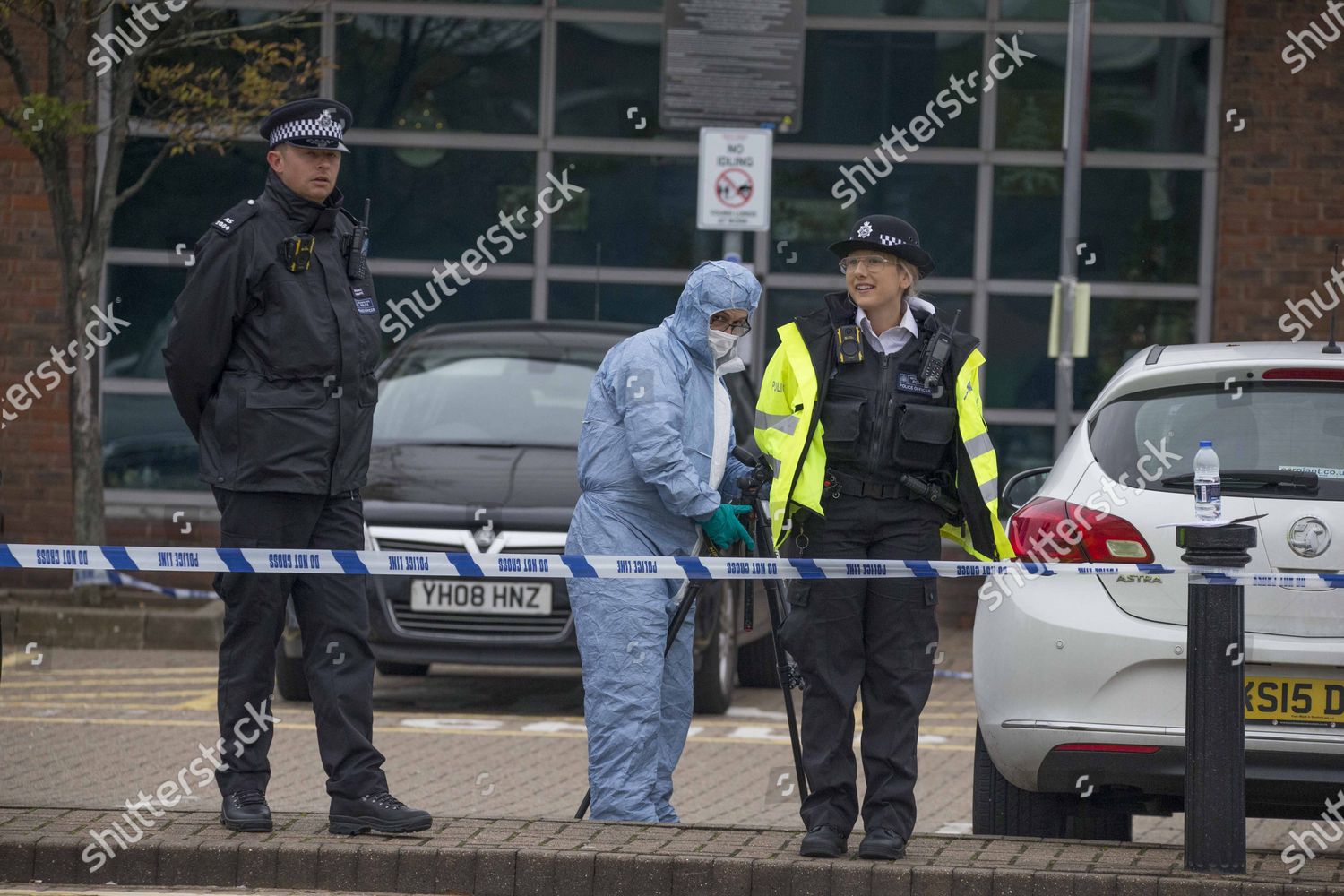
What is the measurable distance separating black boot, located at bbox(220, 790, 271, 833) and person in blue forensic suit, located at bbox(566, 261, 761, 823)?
1.03m

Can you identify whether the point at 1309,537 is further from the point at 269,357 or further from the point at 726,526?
the point at 269,357

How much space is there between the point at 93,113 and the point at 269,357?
740 centimetres

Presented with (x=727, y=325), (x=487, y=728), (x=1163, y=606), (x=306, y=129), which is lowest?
(x=487, y=728)

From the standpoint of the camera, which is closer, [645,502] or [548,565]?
[548,565]

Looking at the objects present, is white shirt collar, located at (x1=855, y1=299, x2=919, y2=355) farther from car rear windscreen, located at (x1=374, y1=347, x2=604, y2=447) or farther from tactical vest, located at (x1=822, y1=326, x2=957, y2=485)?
car rear windscreen, located at (x1=374, y1=347, x2=604, y2=447)

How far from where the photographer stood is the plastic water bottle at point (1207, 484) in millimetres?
5430

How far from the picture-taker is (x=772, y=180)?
15.2 m

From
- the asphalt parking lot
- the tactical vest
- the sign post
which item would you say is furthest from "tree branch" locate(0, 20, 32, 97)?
the tactical vest

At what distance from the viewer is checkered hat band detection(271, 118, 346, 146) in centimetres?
584

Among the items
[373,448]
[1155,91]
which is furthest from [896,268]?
[1155,91]

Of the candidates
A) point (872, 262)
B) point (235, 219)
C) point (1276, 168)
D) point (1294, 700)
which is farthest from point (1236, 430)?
point (1276, 168)

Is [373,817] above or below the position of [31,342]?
below

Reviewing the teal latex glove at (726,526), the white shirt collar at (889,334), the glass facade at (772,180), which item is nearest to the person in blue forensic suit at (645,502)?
the teal latex glove at (726,526)

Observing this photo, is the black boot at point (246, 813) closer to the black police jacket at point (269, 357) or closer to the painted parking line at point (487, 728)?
the black police jacket at point (269, 357)
